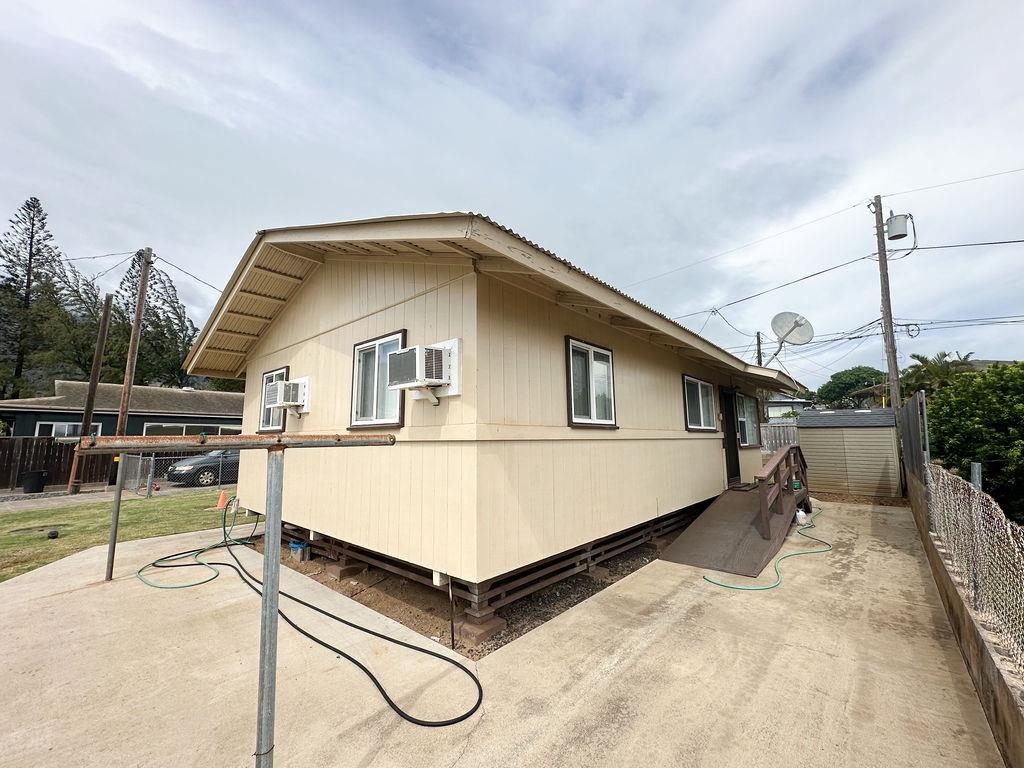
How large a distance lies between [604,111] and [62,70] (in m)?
10.0

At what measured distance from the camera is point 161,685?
2703 millimetres

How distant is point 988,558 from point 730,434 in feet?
21.3

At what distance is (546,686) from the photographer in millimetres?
2629

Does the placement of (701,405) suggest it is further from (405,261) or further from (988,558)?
(405,261)

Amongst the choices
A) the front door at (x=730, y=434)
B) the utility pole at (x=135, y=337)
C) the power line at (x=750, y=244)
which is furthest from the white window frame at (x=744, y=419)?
the utility pole at (x=135, y=337)

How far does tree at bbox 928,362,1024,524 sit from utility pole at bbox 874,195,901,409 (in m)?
4.12

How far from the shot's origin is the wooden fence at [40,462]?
13.1m

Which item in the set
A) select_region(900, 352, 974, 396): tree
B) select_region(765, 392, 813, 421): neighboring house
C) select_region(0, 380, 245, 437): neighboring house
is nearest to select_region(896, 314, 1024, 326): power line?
select_region(900, 352, 974, 396): tree

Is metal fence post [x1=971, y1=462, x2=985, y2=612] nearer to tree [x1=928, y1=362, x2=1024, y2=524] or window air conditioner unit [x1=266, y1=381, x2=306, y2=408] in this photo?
tree [x1=928, y1=362, x2=1024, y2=524]

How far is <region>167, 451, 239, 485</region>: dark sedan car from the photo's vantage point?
14195mm

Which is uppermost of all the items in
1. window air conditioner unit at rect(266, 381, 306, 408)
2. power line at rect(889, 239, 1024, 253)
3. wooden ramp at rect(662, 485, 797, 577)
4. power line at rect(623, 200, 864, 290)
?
power line at rect(623, 200, 864, 290)

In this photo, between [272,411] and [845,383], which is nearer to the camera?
[272,411]

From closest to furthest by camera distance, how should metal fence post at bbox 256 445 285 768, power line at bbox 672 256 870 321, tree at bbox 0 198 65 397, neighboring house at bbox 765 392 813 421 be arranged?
metal fence post at bbox 256 445 285 768 < power line at bbox 672 256 870 321 < neighboring house at bbox 765 392 813 421 < tree at bbox 0 198 65 397

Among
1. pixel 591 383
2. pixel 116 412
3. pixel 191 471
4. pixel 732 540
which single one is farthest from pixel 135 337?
pixel 732 540
